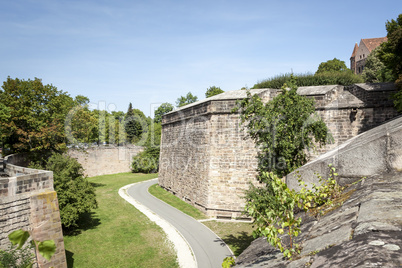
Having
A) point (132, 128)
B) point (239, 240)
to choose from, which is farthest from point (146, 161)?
point (239, 240)

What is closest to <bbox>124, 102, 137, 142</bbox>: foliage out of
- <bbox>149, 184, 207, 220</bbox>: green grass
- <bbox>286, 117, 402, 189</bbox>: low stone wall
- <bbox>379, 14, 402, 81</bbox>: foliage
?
<bbox>149, 184, 207, 220</bbox>: green grass

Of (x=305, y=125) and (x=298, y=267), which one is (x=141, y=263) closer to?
(x=305, y=125)

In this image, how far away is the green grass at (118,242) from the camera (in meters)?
12.0

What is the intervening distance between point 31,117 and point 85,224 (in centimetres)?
1003

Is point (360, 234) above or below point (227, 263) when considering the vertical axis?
above

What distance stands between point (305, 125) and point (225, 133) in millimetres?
7785

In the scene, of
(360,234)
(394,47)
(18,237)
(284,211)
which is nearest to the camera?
(18,237)

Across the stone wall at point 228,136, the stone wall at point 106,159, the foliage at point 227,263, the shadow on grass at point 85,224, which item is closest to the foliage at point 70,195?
the shadow on grass at point 85,224

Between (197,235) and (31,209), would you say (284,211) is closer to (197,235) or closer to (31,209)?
(31,209)

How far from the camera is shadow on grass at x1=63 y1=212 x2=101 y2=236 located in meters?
15.5

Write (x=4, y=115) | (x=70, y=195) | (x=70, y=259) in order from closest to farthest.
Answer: (x=70, y=259) → (x=70, y=195) → (x=4, y=115)

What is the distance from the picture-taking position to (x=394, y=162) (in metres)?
3.44

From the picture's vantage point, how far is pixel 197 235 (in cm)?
1458

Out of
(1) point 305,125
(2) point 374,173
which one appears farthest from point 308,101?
(2) point 374,173
